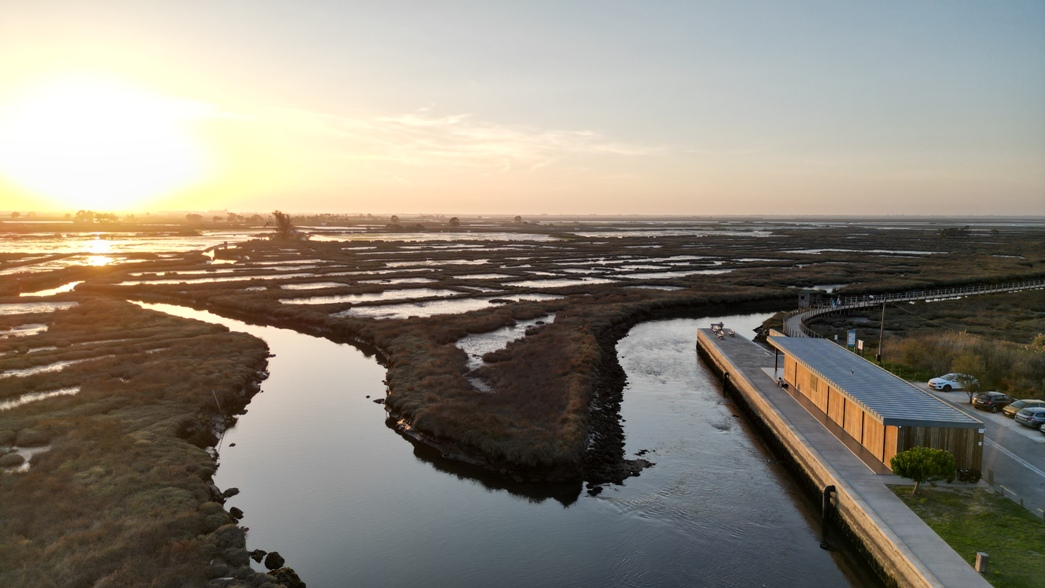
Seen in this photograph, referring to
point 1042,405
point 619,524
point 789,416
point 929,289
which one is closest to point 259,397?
point 619,524

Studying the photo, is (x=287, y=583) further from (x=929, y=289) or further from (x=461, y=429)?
(x=929, y=289)

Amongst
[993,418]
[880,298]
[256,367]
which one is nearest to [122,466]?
[256,367]

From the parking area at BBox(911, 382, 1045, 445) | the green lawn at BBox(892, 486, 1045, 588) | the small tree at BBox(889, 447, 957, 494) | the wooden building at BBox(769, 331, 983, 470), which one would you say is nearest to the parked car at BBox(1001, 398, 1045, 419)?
the parking area at BBox(911, 382, 1045, 445)

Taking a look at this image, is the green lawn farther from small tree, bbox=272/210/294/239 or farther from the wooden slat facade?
small tree, bbox=272/210/294/239

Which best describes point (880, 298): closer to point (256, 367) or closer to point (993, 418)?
point (993, 418)

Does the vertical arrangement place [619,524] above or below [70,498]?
below
